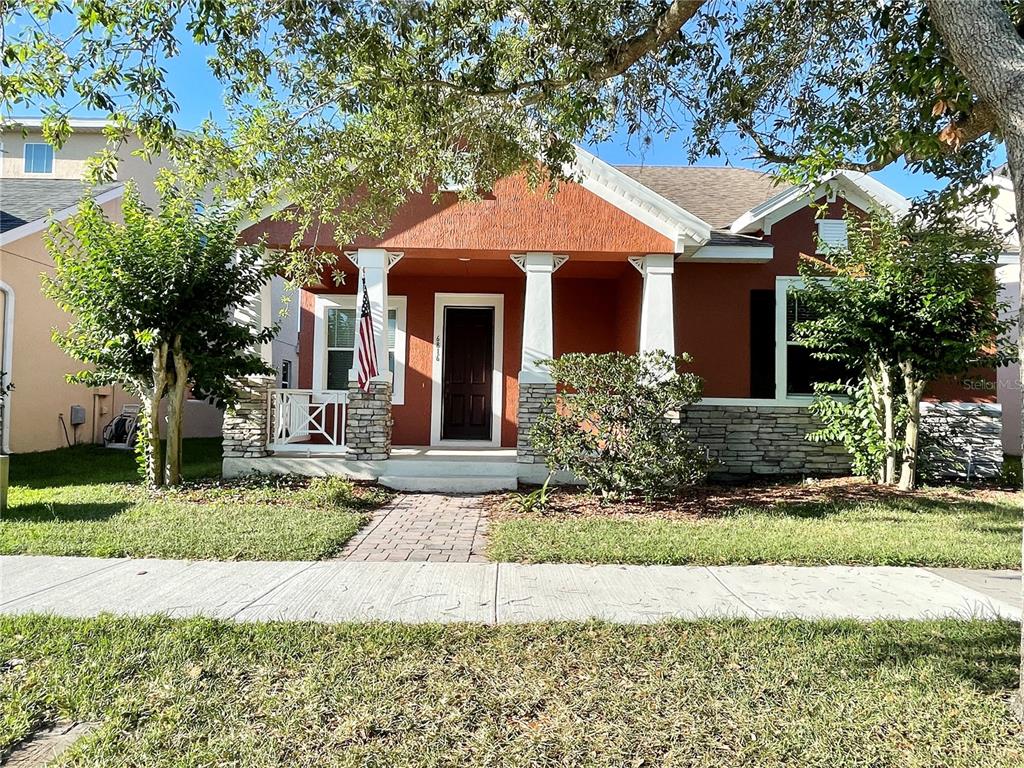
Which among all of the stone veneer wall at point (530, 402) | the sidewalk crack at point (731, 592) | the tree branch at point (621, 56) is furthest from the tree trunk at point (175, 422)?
the sidewalk crack at point (731, 592)

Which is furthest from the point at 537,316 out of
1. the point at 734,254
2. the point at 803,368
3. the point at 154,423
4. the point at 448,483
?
the point at 154,423

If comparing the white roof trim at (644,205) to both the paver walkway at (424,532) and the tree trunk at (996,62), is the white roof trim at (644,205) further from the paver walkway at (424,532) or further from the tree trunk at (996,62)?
the tree trunk at (996,62)

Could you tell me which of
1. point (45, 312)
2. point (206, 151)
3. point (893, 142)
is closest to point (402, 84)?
point (206, 151)

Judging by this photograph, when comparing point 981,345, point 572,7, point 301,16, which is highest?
point 572,7

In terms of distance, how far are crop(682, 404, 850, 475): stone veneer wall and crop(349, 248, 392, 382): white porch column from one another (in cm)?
475

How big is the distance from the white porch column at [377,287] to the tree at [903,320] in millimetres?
5994

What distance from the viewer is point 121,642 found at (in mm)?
3475

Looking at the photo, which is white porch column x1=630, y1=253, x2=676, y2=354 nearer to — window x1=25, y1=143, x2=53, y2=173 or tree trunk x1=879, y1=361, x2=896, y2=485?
tree trunk x1=879, y1=361, x2=896, y2=485

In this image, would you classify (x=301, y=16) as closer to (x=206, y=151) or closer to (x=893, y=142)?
(x=206, y=151)

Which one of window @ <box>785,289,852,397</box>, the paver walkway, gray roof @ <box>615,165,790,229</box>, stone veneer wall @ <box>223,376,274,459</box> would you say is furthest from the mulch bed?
gray roof @ <box>615,165,790,229</box>

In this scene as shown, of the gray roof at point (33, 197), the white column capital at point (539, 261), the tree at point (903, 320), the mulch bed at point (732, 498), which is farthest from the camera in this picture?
the gray roof at point (33, 197)

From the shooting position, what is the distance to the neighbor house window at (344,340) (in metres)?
11.5

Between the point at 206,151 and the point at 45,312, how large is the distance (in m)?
8.97

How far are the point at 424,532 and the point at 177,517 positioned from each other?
2.63m
